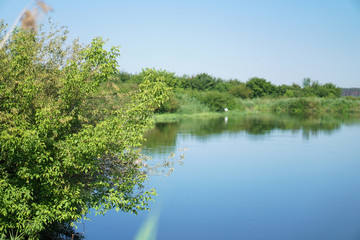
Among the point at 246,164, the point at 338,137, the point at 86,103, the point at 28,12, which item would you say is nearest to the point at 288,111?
the point at 338,137

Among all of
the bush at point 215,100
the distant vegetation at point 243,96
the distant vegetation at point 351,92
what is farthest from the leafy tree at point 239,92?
the distant vegetation at point 351,92

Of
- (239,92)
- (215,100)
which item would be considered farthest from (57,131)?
(239,92)

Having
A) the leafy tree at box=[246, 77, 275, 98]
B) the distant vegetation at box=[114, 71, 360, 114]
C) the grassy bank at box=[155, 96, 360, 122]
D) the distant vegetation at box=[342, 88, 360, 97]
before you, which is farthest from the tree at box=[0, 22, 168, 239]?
the distant vegetation at box=[342, 88, 360, 97]

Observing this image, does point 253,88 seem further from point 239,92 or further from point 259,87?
point 239,92

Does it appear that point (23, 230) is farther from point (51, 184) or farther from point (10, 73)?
point (10, 73)

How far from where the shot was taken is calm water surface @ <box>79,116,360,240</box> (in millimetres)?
8320

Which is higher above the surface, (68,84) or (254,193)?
(68,84)

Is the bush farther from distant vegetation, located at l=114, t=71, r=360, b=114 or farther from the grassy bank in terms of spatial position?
the grassy bank

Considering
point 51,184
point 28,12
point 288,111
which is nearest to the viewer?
point 28,12

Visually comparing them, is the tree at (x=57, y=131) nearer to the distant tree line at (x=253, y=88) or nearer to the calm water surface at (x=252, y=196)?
the calm water surface at (x=252, y=196)

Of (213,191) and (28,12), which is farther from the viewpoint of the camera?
(213,191)

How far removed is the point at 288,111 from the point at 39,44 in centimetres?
4874

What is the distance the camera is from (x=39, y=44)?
610 centimetres

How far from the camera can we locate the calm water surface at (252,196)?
8.32 meters
